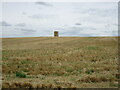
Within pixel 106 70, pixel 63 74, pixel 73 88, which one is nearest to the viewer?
pixel 73 88

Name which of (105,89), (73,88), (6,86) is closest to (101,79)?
(105,89)

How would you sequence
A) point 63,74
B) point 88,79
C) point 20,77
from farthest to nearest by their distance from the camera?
point 63,74, point 20,77, point 88,79

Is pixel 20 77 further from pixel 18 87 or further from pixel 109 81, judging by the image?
pixel 109 81

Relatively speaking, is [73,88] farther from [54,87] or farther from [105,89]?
[105,89]

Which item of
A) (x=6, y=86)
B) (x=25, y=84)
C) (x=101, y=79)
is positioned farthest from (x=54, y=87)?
(x=101, y=79)

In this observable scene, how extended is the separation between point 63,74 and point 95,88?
4260 mm

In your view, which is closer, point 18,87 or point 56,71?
point 18,87

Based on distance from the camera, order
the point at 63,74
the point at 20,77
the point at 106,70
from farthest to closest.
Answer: the point at 106,70 < the point at 63,74 < the point at 20,77

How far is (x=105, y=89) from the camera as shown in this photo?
9742 mm

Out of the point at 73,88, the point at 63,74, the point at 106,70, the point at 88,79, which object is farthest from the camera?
the point at 106,70

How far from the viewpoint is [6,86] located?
986 centimetres

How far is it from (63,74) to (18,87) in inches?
185

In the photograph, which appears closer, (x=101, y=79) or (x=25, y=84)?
(x=25, y=84)

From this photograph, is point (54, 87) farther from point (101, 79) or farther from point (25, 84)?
point (101, 79)
